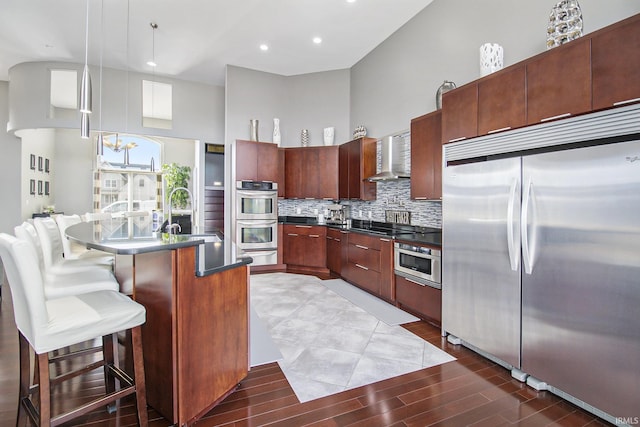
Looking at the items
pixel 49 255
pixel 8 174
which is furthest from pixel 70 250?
pixel 8 174

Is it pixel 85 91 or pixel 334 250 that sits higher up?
pixel 85 91

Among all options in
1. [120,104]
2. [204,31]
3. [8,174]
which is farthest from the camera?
[8,174]

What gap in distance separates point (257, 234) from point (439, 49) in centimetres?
405

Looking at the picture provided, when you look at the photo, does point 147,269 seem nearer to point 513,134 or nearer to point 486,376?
point 486,376

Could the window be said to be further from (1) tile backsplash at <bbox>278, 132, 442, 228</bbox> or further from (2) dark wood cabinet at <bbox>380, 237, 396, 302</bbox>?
(2) dark wood cabinet at <bbox>380, 237, 396, 302</bbox>

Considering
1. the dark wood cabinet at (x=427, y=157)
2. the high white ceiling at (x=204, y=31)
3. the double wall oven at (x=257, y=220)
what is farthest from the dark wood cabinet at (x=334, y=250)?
the high white ceiling at (x=204, y=31)

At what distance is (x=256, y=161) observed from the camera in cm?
579

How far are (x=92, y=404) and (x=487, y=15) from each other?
178 inches

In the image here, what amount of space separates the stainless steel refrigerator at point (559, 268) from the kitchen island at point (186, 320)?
1.88m

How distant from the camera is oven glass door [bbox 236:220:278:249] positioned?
5.71 m

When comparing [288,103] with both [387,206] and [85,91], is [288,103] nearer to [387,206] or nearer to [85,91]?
[387,206]

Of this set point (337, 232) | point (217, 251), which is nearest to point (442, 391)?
point (217, 251)

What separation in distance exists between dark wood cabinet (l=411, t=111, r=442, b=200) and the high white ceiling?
1810 mm

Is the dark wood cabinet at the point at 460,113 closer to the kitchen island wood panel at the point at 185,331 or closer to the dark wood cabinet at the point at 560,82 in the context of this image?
the dark wood cabinet at the point at 560,82
